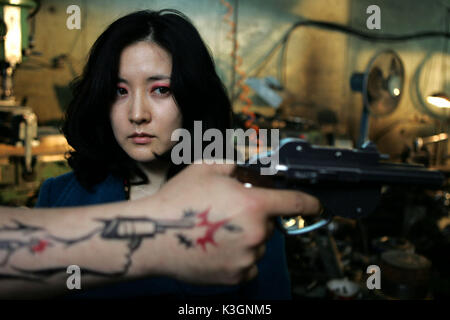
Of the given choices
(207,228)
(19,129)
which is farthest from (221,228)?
(19,129)

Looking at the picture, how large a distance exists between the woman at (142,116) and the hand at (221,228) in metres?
0.45

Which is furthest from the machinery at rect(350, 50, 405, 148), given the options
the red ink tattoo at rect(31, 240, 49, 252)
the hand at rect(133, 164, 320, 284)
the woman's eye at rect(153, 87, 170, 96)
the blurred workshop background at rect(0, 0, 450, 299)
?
the red ink tattoo at rect(31, 240, 49, 252)

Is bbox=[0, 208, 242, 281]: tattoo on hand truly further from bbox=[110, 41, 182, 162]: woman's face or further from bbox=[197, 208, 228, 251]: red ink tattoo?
bbox=[110, 41, 182, 162]: woman's face

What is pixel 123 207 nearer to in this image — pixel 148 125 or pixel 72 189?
pixel 148 125

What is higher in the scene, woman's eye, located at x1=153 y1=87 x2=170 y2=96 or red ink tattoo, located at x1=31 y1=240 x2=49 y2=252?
woman's eye, located at x1=153 y1=87 x2=170 y2=96

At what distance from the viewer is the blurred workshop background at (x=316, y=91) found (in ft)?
7.84

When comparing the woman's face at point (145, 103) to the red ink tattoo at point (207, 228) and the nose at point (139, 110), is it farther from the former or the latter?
the red ink tattoo at point (207, 228)

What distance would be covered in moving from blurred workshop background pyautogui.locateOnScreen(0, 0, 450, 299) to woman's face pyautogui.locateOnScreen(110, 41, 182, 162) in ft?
1.41

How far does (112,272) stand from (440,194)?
3.53m

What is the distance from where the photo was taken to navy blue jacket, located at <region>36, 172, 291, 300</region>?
42.8 inches

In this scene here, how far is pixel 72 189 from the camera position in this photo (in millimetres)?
1263

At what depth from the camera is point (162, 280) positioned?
110 centimetres

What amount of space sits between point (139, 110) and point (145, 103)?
0.11 feet

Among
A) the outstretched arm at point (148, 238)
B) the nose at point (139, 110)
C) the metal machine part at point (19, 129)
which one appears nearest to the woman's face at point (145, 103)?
the nose at point (139, 110)
